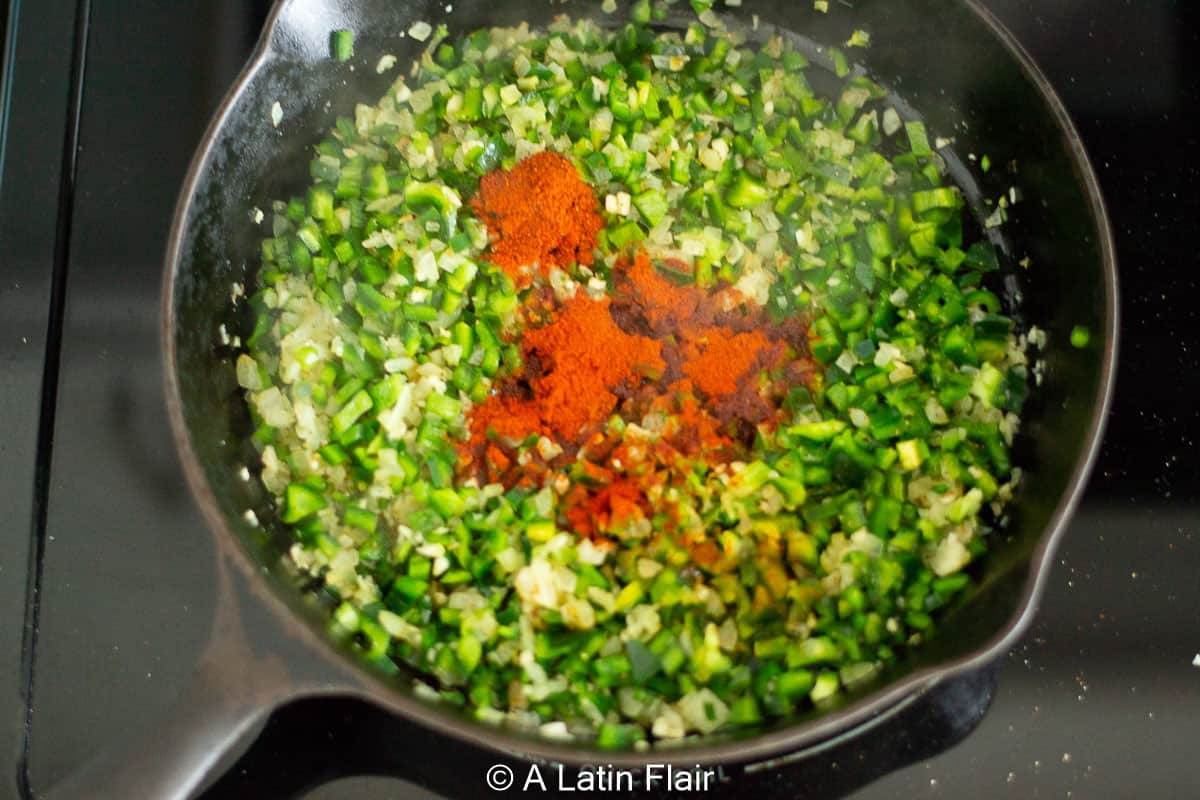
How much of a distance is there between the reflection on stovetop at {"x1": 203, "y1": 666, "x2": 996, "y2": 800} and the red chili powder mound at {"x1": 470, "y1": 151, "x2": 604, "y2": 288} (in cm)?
66

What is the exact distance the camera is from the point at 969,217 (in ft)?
5.12

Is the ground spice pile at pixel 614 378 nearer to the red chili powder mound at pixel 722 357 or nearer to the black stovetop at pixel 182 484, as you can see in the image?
the red chili powder mound at pixel 722 357

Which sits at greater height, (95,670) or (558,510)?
(558,510)

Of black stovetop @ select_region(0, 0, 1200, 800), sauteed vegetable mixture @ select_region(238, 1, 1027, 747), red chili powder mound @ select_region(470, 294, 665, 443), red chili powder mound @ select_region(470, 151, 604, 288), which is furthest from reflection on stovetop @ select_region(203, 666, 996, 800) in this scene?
red chili powder mound @ select_region(470, 151, 604, 288)

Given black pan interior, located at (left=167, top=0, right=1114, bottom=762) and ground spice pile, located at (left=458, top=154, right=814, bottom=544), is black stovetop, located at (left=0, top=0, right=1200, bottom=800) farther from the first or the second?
ground spice pile, located at (left=458, top=154, right=814, bottom=544)

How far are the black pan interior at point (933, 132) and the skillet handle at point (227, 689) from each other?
0.07 metres

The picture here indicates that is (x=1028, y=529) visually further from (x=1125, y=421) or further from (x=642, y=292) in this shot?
(x=642, y=292)

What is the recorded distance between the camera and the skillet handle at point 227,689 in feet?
3.31

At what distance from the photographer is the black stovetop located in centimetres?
129

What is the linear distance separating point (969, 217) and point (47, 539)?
147 cm

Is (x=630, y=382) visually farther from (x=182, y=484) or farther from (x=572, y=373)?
(x=182, y=484)

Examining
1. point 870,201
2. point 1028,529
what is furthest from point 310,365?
point 1028,529

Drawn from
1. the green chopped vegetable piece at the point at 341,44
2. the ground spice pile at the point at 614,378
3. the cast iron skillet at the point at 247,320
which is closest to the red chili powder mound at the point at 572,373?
the ground spice pile at the point at 614,378

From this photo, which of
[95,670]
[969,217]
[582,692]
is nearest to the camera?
[582,692]
